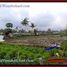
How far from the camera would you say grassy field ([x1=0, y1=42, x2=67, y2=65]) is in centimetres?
517

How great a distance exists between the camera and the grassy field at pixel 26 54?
17.0ft

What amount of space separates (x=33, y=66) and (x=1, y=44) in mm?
806

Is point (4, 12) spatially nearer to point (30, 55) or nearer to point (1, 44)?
point (1, 44)

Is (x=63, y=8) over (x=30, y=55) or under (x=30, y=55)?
over

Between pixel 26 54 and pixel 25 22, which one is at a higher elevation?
pixel 25 22

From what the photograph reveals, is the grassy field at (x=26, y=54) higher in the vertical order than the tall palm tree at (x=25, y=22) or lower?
lower

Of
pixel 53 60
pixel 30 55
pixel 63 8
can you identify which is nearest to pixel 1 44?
pixel 30 55

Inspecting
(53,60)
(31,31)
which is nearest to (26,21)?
(31,31)

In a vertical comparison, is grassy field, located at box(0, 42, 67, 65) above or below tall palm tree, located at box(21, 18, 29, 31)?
below

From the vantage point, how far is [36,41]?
5309 millimetres

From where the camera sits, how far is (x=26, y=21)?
516cm

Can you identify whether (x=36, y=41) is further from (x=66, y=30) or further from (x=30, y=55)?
(x=66, y=30)

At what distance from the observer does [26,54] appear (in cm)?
521

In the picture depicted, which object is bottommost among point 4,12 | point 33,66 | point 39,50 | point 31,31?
point 33,66
